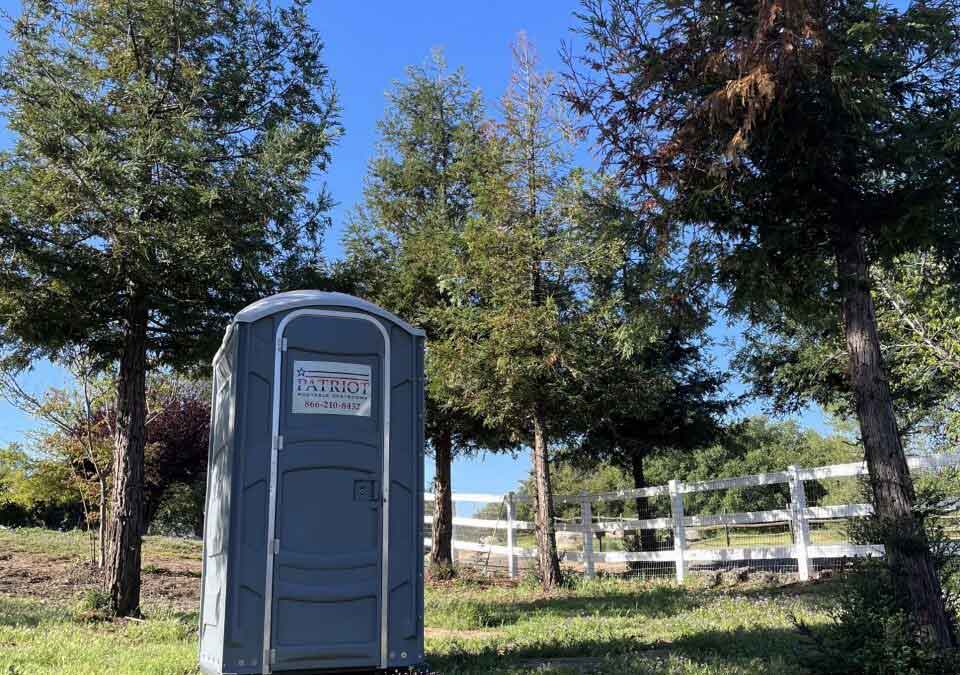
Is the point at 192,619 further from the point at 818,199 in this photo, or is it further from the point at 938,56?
the point at 938,56

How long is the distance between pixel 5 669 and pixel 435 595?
22.0 feet

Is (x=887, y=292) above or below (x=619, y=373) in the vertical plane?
above

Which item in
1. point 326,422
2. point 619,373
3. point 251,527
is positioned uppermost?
point 619,373

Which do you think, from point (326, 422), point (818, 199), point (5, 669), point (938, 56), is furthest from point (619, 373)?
point (5, 669)

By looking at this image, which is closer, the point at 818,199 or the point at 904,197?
the point at 904,197

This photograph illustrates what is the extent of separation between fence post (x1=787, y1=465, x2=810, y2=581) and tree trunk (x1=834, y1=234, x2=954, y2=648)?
16.6ft

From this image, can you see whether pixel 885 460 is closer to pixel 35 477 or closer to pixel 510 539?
pixel 510 539

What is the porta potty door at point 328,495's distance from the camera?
485cm

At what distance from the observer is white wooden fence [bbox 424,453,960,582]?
997cm

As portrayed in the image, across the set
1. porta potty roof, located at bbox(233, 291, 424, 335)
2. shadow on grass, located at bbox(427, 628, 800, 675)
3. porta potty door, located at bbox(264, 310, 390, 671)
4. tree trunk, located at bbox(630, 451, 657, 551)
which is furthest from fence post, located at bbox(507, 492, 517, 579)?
porta potty roof, located at bbox(233, 291, 424, 335)

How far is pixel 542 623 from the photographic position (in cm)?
823

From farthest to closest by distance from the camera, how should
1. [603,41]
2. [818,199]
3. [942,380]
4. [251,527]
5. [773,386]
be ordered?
[773,386], [942,380], [603,41], [818,199], [251,527]

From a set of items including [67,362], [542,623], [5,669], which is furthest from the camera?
[67,362]


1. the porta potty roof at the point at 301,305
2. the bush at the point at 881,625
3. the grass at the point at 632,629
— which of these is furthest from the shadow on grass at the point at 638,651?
the porta potty roof at the point at 301,305
